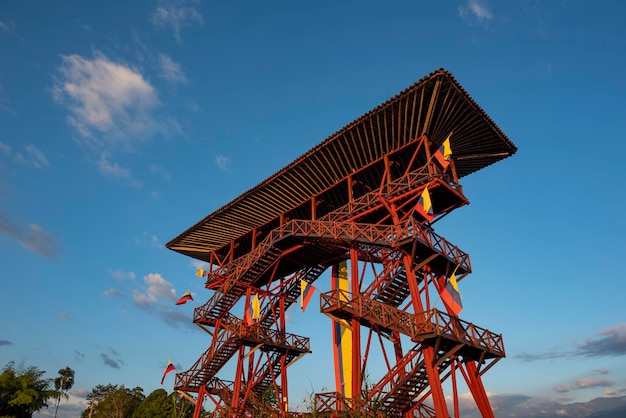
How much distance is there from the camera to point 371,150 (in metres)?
21.4

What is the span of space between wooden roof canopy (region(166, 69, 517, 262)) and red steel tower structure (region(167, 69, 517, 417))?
0.06 metres

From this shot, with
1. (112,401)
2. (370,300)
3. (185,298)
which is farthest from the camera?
(112,401)

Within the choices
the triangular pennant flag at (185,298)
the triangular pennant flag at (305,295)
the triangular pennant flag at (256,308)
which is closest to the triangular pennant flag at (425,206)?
the triangular pennant flag at (305,295)

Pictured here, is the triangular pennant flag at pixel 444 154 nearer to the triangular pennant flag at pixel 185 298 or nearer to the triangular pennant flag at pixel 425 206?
the triangular pennant flag at pixel 425 206

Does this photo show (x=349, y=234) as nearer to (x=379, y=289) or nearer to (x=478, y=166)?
(x=379, y=289)

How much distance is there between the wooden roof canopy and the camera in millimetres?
18812

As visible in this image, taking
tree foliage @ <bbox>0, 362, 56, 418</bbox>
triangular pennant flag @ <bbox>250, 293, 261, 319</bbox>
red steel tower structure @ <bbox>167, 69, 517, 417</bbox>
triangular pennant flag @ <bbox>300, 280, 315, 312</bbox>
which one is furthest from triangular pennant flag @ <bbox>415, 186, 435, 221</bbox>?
tree foliage @ <bbox>0, 362, 56, 418</bbox>

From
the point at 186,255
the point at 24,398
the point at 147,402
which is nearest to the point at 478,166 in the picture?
the point at 186,255

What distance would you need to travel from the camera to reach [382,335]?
19.4 m

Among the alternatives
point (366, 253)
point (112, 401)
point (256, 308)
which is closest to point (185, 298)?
point (256, 308)

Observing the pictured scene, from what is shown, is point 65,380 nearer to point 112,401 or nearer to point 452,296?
point 112,401

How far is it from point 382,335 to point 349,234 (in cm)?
458

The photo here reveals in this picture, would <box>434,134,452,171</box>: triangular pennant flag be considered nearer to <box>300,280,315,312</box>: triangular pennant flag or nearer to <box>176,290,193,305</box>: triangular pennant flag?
<box>300,280,315,312</box>: triangular pennant flag

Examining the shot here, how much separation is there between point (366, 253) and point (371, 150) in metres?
4.94
